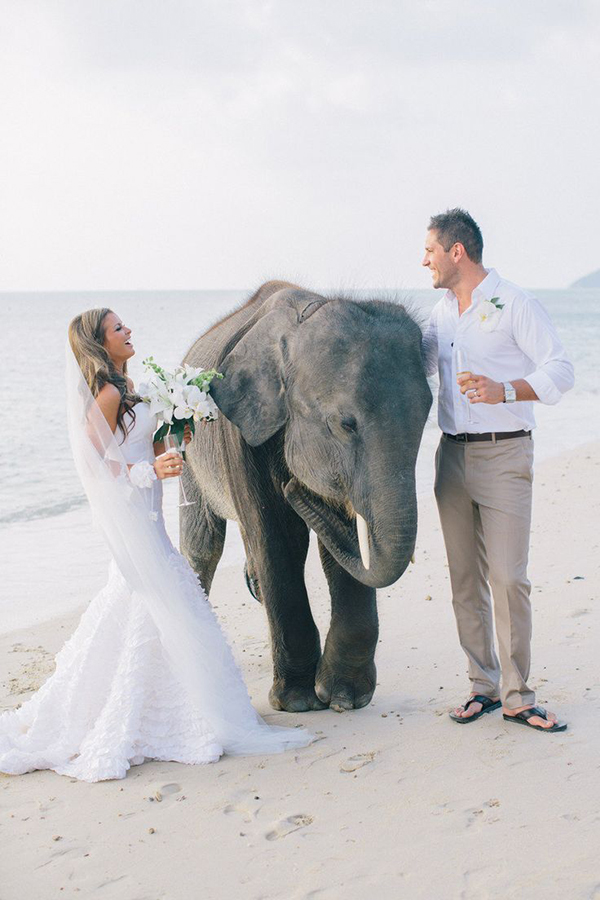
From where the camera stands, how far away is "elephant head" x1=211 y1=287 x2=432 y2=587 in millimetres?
4691

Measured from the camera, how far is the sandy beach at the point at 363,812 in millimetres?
3715

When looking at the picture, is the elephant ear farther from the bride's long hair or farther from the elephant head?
the bride's long hair

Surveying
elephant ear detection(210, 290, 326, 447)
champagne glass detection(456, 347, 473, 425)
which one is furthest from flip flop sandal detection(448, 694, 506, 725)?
elephant ear detection(210, 290, 326, 447)

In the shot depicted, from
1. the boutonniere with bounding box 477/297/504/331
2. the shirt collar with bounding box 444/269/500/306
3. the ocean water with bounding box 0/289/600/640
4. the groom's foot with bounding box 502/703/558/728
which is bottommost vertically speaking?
the ocean water with bounding box 0/289/600/640

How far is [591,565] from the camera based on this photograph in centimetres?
802

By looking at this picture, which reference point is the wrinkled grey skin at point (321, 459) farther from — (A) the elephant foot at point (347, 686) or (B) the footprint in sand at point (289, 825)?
(B) the footprint in sand at point (289, 825)

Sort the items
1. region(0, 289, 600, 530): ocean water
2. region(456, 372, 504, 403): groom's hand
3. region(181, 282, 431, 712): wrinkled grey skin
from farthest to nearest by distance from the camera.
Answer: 1. region(0, 289, 600, 530): ocean water
2. region(181, 282, 431, 712): wrinkled grey skin
3. region(456, 372, 504, 403): groom's hand

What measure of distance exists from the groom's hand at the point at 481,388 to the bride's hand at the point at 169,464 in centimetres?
139

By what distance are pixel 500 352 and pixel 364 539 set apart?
3.63 ft

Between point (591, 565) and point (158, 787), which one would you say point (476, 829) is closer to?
point (158, 787)

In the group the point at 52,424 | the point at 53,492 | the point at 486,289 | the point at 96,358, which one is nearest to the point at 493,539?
the point at 486,289

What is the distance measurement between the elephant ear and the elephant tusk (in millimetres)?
694

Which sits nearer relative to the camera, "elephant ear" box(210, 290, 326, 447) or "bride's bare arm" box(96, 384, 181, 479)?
"bride's bare arm" box(96, 384, 181, 479)

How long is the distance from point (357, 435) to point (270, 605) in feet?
4.28
